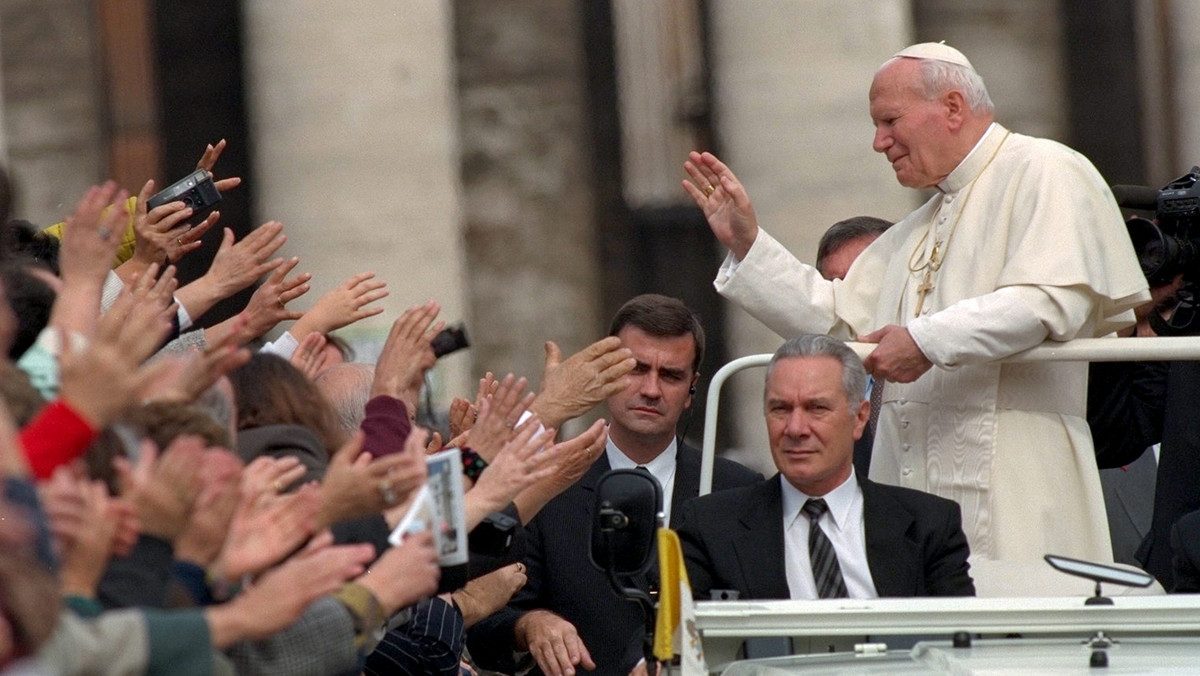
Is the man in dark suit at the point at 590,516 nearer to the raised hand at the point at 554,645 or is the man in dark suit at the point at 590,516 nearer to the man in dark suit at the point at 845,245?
the raised hand at the point at 554,645

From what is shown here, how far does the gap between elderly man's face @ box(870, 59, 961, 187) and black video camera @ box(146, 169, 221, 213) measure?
1994mm

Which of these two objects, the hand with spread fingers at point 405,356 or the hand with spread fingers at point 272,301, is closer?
the hand with spread fingers at point 405,356

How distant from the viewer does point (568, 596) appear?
6812mm

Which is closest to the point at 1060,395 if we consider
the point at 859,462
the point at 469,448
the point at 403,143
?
the point at 859,462

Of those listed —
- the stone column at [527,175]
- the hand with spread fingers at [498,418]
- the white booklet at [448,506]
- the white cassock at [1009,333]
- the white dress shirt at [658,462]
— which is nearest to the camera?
the white booklet at [448,506]

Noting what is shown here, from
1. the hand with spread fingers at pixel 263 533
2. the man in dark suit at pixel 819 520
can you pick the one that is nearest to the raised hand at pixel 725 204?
the man in dark suit at pixel 819 520

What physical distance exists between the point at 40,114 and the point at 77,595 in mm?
14633

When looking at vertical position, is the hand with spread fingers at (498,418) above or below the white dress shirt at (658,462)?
above

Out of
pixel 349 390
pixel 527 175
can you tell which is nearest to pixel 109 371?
pixel 349 390

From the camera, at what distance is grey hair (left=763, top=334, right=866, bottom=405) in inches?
236

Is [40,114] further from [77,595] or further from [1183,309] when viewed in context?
[77,595]

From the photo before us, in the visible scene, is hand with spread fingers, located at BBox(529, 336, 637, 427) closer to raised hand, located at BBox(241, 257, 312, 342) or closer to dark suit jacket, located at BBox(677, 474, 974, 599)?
dark suit jacket, located at BBox(677, 474, 974, 599)

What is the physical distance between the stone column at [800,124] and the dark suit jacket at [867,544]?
9.28 m

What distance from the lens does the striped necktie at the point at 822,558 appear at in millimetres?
5691
